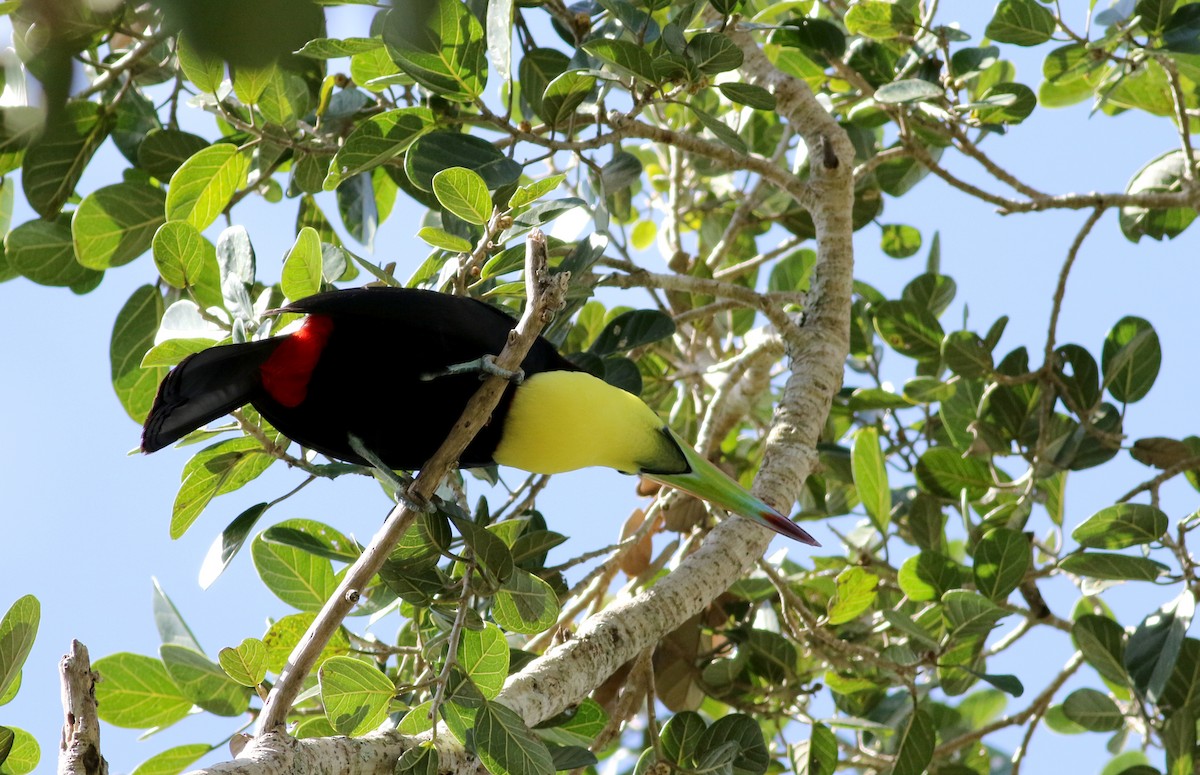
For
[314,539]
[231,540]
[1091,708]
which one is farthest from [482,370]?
[1091,708]

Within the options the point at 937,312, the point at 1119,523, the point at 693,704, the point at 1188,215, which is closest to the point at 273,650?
the point at 693,704

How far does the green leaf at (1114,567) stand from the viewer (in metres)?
2.55

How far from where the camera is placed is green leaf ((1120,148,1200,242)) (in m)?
3.21

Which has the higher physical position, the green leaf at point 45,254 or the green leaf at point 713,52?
the green leaf at point 713,52

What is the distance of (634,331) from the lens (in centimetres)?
265

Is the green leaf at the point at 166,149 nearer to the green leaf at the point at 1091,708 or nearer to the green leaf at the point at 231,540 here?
the green leaf at the point at 231,540

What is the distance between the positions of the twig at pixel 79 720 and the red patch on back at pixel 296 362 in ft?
2.15

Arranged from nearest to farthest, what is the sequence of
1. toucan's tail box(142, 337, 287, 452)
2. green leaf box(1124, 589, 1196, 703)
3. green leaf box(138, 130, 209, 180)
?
toucan's tail box(142, 337, 287, 452)
green leaf box(1124, 589, 1196, 703)
green leaf box(138, 130, 209, 180)

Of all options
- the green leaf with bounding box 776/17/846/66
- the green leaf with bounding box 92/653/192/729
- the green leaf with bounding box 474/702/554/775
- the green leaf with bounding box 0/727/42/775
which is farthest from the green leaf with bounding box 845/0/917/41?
the green leaf with bounding box 0/727/42/775

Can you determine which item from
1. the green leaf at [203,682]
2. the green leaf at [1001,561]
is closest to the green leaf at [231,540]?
the green leaf at [203,682]

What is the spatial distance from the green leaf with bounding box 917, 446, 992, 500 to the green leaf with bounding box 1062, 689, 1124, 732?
1.93ft

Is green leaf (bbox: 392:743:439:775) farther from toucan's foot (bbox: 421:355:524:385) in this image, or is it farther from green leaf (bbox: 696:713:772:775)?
green leaf (bbox: 696:713:772:775)

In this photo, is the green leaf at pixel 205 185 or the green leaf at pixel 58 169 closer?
the green leaf at pixel 205 185

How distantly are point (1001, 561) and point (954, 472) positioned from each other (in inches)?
19.0
